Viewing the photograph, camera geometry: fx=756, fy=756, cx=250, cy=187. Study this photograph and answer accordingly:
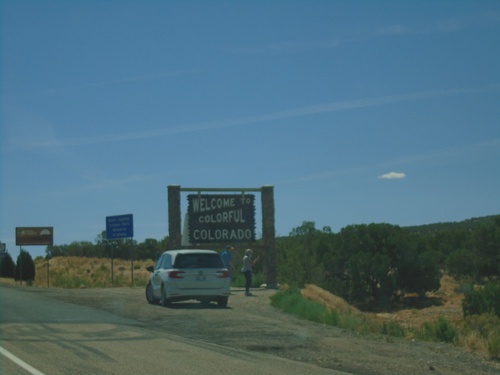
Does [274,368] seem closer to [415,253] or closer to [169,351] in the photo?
[169,351]

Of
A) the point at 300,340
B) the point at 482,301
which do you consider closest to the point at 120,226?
the point at 482,301

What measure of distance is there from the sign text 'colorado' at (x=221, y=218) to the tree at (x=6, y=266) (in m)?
35.7

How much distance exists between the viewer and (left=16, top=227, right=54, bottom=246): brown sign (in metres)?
56.3

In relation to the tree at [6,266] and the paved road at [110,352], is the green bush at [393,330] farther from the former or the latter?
the tree at [6,266]

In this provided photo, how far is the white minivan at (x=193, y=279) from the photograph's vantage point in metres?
23.3

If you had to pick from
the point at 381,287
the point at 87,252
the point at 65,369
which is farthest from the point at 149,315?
the point at 87,252

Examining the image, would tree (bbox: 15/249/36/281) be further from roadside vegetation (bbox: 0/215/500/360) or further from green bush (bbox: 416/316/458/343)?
green bush (bbox: 416/316/458/343)

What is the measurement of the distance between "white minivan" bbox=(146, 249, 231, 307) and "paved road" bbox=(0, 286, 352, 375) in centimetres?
400

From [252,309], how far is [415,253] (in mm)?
22297

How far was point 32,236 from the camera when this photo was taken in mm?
56656

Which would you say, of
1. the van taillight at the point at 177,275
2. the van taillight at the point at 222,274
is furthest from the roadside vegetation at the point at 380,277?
the van taillight at the point at 177,275

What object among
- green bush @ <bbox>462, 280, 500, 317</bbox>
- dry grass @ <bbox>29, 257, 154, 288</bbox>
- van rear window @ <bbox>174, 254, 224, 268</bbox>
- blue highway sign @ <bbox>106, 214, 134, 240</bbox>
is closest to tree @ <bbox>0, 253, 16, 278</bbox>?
dry grass @ <bbox>29, 257, 154, 288</bbox>

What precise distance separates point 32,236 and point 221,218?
2717 centimetres

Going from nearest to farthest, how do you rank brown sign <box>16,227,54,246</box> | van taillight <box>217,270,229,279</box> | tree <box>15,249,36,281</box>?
van taillight <box>217,270,229,279</box> → brown sign <box>16,227,54,246</box> → tree <box>15,249,36,281</box>
